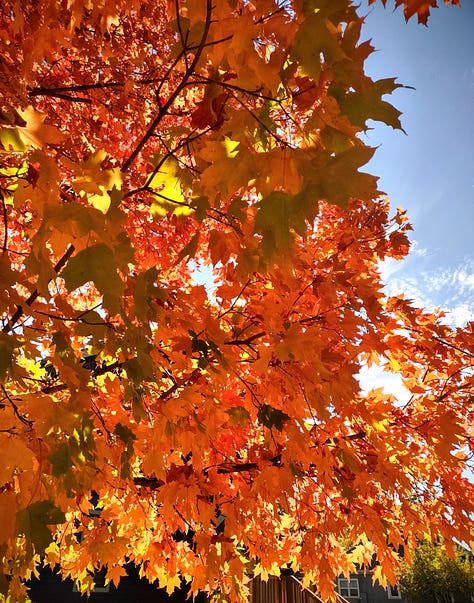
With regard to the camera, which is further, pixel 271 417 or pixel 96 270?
pixel 271 417

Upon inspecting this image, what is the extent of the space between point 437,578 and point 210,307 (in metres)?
34.8

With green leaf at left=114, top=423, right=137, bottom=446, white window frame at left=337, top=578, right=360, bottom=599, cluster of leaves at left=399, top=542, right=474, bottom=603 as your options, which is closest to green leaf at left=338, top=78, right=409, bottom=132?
green leaf at left=114, top=423, right=137, bottom=446

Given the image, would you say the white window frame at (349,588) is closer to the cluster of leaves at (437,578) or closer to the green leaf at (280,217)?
the cluster of leaves at (437,578)

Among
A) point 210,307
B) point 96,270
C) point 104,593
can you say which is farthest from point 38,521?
point 104,593

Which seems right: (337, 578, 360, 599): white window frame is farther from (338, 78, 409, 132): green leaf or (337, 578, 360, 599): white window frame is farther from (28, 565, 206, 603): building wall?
(338, 78, 409, 132): green leaf

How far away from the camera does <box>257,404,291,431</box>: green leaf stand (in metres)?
2.27

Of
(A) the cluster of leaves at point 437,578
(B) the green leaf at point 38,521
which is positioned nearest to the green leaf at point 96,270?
(B) the green leaf at point 38,521

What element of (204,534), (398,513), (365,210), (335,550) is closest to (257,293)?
(204,534)

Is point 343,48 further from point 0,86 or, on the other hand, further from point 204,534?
point 204,534

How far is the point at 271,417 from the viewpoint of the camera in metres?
2.29

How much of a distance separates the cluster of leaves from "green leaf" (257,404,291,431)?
3203cm

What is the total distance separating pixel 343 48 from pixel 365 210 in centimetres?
345

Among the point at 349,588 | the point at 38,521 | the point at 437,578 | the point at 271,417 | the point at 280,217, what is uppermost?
the point at 280,217

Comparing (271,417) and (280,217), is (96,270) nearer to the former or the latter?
(280,217)
